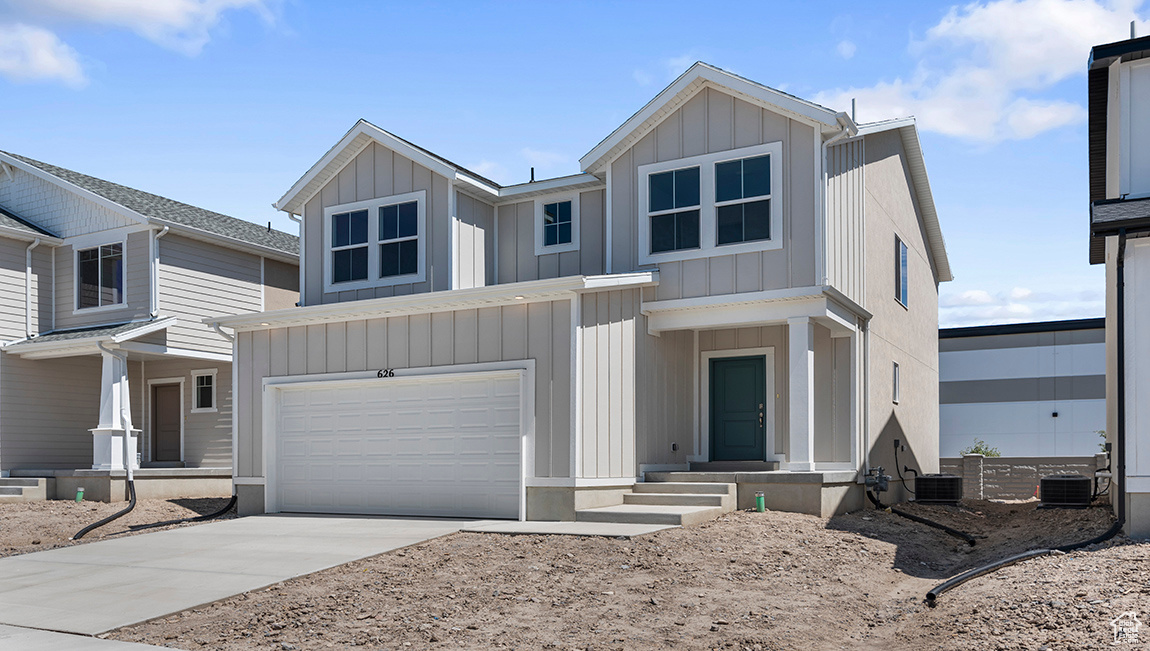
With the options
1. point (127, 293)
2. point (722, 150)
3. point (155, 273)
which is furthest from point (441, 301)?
point (127, 293)

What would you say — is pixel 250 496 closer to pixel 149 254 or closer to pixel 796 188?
pixel 149 254

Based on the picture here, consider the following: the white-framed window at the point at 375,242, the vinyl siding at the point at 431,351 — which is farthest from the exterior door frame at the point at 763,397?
the white-framed window at the point at 375,242

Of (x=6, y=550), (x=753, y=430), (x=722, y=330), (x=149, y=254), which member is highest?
(x=149, y=254)

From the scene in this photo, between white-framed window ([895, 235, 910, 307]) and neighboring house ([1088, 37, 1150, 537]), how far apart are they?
19.9ft

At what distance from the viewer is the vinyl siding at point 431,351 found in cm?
1369

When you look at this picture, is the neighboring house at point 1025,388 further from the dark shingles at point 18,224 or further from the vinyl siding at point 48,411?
the dark shingles at point 18,224

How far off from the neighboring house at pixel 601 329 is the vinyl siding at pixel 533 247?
4 centimetres

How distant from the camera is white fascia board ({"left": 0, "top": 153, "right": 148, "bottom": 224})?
20781mm

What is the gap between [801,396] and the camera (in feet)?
46.6

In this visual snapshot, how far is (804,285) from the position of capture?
1445 cm

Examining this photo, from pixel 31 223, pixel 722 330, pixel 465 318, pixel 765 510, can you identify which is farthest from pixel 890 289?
pixel 31 223

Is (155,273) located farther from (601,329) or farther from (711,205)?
(711,205)

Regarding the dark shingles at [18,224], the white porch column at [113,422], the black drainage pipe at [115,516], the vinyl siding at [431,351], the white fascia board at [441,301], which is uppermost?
the dark shingles at [18,224]

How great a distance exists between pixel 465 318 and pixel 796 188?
17.4 ft
